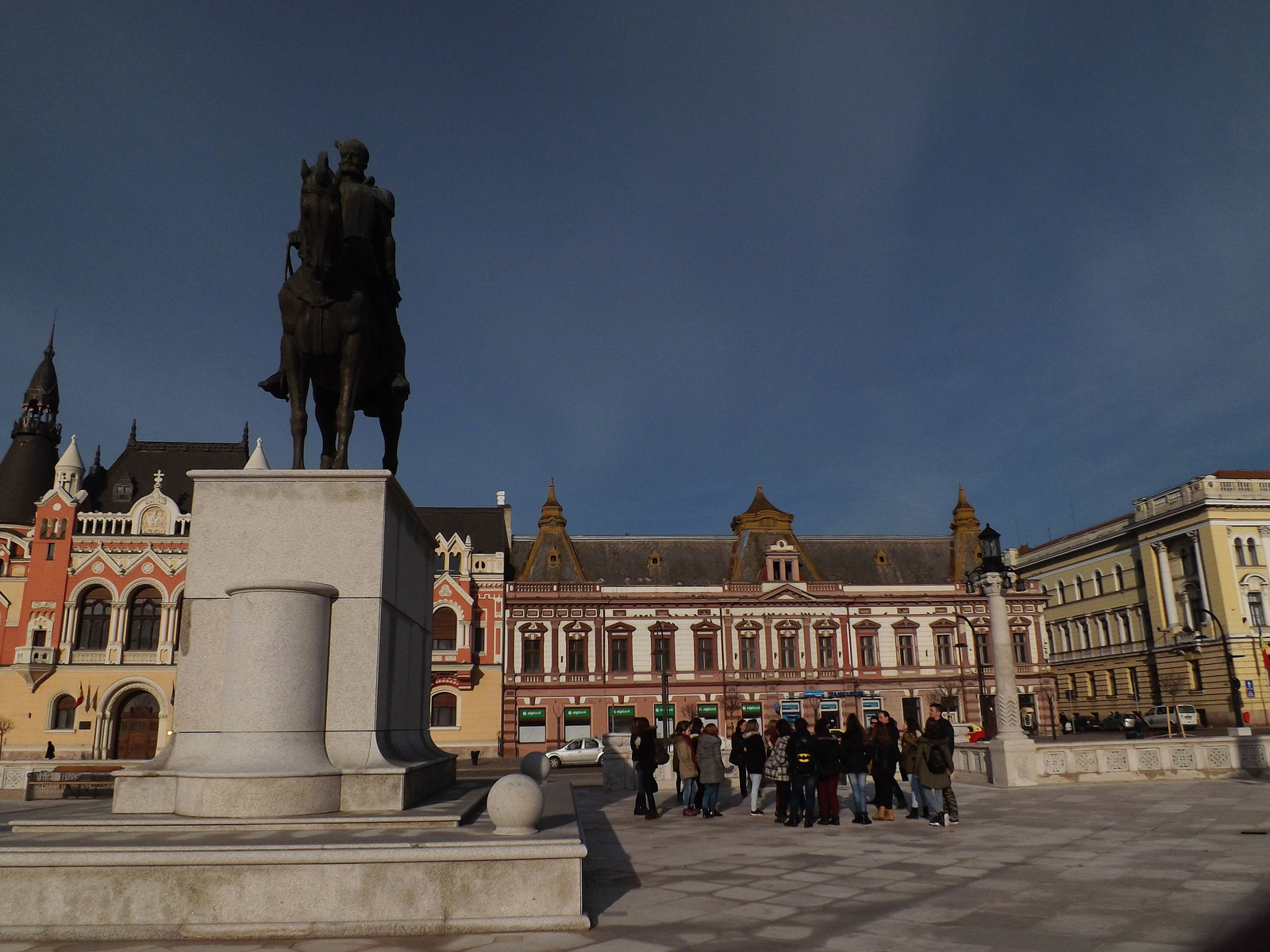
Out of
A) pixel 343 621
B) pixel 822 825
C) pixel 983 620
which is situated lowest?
pixel 822 825

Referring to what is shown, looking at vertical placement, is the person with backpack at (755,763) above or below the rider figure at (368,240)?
below

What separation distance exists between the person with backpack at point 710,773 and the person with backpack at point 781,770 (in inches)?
52.5

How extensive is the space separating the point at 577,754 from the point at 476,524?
1873cm

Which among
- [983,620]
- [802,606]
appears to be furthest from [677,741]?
[983,620]

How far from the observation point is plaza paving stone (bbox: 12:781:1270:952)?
6.09 m

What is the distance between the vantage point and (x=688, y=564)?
5438 centimetres

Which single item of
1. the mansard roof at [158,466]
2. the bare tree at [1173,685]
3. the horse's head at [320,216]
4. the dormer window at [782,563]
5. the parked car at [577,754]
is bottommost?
the parked car at [577,754]

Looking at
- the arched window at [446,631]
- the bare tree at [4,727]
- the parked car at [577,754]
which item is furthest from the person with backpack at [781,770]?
the bare tree at [4,727]

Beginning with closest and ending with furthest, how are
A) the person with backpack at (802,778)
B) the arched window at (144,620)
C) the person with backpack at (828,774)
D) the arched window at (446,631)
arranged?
the person with backpack at (802,778) → the person with backpack at (828,774) → the arched window at (144,620) → the arched window at (446,631)

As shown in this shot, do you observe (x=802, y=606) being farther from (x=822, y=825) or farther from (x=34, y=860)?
(x=34, y=860)

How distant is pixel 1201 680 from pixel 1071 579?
14.6 metres

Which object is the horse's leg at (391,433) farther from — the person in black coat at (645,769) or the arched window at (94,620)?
the arched window at (94,620)

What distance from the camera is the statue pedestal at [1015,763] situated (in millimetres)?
19344

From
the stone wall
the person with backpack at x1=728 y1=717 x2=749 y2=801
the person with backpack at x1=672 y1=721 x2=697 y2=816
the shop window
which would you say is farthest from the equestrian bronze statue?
the shop window
